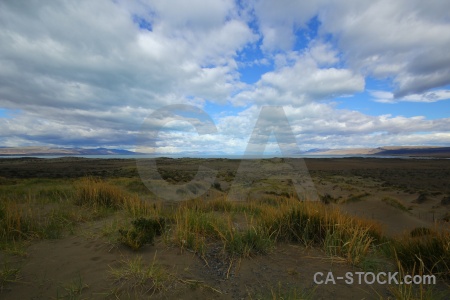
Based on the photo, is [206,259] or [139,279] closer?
[139,279]

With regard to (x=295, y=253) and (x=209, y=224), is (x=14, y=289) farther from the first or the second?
(x=295, y=253)

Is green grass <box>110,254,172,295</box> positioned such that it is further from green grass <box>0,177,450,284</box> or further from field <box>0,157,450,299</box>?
green grass <box>0,177,450,284</box>

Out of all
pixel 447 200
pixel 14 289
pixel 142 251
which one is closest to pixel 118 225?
pixel 142 251

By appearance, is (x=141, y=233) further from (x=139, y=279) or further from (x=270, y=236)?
(x=270, y=236)

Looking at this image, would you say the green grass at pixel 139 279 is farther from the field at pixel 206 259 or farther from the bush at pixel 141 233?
the bush at pixel 141 233

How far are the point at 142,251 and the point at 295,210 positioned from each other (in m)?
3.22

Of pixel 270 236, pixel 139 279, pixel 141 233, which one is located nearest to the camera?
pixel 139 279

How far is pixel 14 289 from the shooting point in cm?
290

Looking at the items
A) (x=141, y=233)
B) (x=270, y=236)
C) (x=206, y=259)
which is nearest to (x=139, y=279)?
(x=206, y=259)

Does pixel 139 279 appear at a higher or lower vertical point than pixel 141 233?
lower

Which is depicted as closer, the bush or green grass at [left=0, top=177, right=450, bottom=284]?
green grass at [left=0, top=177, right=450, bottom=284]

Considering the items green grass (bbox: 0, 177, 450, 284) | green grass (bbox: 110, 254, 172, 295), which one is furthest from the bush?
green grass (bbox: 110, 254, 172, 295)

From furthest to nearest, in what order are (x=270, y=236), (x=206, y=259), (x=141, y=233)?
(x=270, y=236)
(x=141, y=233)
(x=206, y=259)

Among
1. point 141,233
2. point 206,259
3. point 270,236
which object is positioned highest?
point 141,233
